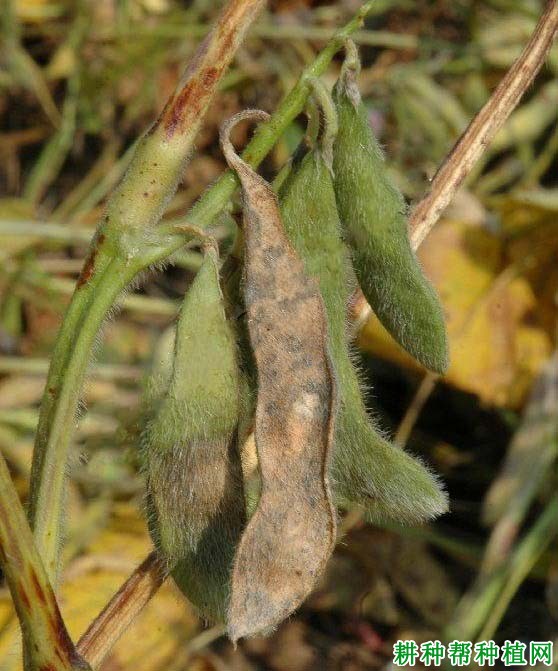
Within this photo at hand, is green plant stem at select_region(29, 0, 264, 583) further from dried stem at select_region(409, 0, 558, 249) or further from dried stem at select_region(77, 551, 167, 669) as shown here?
dried stem at select_region(409, 0, 558, 249)

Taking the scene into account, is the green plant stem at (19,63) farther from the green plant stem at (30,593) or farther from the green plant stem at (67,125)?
the green plant stem at (30,593)

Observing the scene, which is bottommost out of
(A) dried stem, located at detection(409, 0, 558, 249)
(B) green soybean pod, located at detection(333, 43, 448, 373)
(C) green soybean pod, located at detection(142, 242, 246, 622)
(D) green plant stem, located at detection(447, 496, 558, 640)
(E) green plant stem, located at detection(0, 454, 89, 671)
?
(D) green plant stem, located at detection(447, 496, 558, 640)

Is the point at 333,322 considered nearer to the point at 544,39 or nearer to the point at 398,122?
the point at 544,39

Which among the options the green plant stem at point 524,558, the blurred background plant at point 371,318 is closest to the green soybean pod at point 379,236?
the blurred background plant at point 371,318

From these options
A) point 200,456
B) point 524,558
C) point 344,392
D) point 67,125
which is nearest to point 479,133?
point 344,392

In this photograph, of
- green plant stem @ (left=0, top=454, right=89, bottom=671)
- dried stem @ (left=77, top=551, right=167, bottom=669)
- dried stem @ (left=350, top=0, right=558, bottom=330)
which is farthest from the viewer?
dried stem @ (left=350, top=0, right=558, bottom=330)

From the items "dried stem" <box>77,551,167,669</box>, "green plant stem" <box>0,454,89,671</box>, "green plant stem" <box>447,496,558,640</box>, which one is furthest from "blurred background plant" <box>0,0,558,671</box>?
"green plant stem" <box>0,454,89,671</box>

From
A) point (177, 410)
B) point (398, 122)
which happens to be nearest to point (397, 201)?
point (177, 410)
